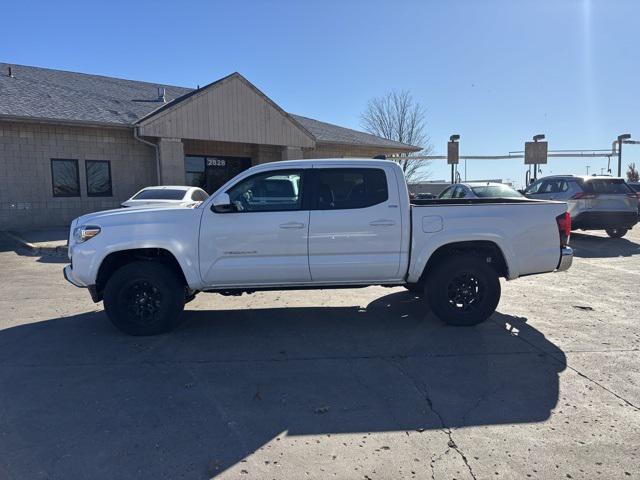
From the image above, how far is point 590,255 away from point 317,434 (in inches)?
397

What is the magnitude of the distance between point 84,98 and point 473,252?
667 inches

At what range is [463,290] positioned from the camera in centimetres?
570

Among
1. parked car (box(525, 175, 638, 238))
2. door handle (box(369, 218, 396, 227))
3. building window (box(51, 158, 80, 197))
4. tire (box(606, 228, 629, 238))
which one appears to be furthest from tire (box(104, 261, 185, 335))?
tire (box(606, 228, 629, 238))

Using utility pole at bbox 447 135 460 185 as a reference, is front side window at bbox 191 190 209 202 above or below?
below

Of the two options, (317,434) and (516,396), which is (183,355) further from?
(516,396)

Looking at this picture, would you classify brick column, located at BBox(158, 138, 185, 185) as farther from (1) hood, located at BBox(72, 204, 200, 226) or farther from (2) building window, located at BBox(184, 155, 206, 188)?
(1) hood, located at BBox(72, 204, 200, 226)

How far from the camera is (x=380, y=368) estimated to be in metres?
4.49

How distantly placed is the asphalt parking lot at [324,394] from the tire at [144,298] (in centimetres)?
18

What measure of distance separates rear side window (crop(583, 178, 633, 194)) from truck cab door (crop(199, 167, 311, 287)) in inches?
412

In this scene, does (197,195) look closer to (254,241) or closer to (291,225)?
(254,241)

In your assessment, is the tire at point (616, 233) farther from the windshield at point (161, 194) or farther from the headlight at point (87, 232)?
the headlight at point (87, 232)

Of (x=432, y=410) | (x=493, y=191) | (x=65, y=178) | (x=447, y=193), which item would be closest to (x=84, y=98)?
(x=65, y=178)

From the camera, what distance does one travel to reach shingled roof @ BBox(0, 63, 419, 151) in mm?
15324

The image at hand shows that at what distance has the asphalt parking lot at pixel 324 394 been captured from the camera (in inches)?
119
